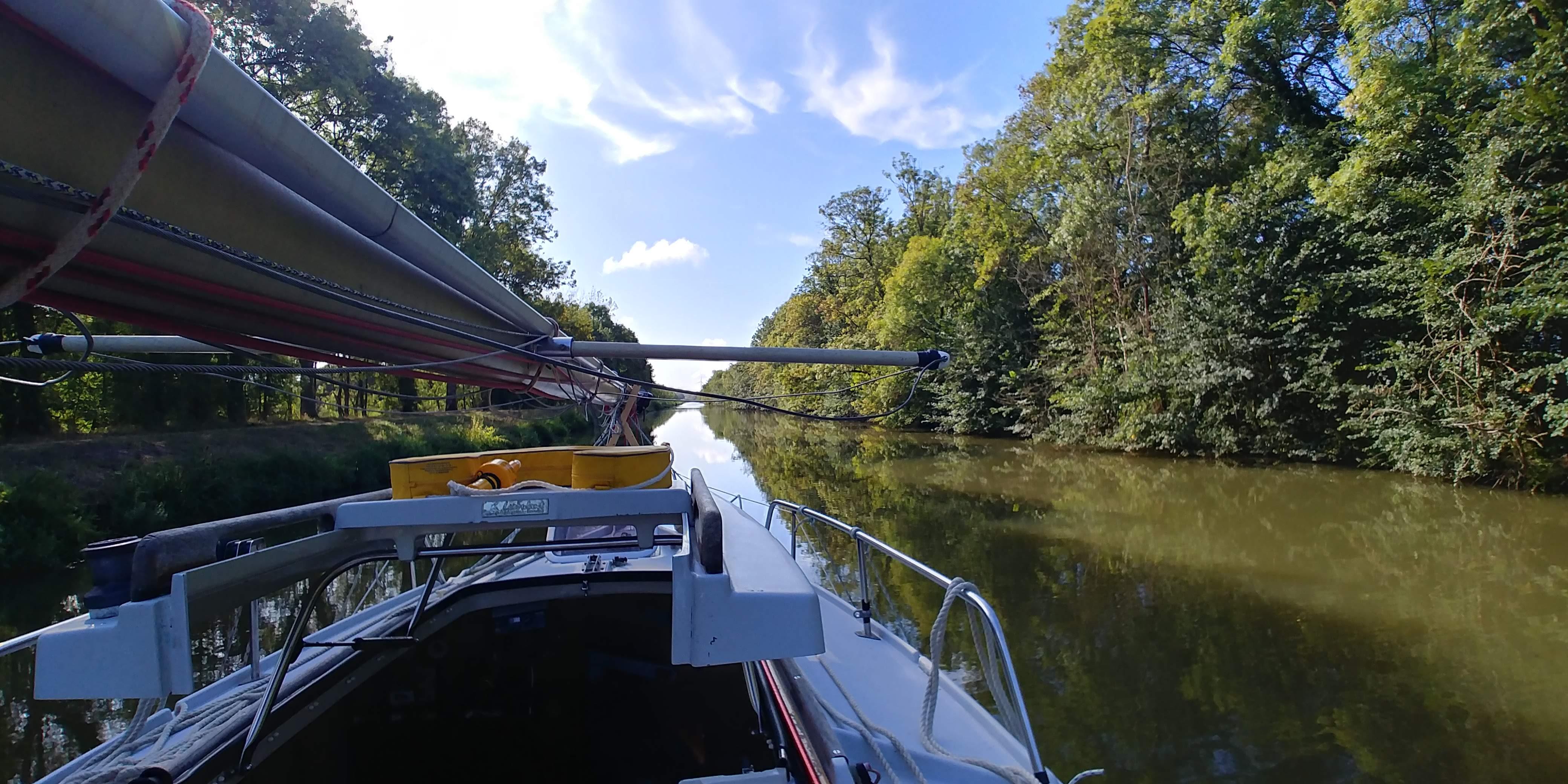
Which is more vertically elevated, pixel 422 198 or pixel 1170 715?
pixel 422 198

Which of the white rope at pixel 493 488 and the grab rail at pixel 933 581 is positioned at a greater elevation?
the white rope at pixel 493 488

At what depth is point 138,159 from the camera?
115cm

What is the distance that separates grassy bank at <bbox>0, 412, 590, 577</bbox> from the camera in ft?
31.9

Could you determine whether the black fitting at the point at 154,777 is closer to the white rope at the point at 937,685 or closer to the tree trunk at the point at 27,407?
the white rope at the point at 937,685

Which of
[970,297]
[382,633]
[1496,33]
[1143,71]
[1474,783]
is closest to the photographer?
[382,633]

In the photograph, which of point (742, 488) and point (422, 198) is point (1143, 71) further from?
point (422, 198)

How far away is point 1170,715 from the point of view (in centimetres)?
510

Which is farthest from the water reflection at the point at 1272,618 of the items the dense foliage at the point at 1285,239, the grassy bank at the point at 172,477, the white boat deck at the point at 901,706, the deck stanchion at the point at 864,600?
the grassy bank at the point at 172,477

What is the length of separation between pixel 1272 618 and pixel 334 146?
1403 cm

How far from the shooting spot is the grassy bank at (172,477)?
9.71 meters

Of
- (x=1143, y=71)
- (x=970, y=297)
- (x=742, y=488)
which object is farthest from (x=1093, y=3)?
(x=742, y=488)

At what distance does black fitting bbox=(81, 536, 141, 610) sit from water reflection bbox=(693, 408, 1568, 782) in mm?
3092

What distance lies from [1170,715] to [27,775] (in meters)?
7.45

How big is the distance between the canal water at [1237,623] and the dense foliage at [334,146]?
6058 mm
